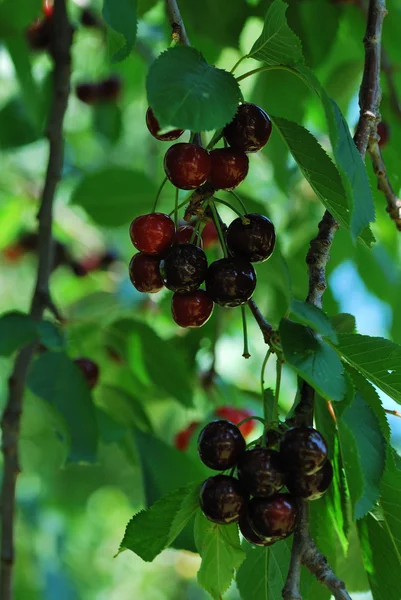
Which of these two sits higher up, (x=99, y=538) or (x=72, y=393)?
(x=72, y=393)

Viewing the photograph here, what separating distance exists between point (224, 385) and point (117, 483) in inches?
30.9

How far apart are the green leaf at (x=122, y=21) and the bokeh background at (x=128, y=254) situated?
373 mm

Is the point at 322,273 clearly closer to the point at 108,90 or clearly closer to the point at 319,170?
the point at 319,170

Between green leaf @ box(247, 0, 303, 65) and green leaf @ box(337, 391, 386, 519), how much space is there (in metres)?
0.48

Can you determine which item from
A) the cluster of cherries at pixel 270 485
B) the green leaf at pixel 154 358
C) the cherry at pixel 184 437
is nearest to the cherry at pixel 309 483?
the cluster of cherries at pixel 270 485

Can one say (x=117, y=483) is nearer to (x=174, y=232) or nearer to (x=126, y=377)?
(x=126, y=377)

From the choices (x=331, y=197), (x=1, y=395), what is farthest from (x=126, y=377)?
(x=1, y=395)

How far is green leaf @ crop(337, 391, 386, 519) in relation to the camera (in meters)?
0.92

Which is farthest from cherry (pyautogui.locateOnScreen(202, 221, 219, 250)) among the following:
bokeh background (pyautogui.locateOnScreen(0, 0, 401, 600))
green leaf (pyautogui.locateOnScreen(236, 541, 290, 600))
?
green leaf (pyautogui.locateOnScreen(236, 541, 290, 600))

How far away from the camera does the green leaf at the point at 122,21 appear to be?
113 cm

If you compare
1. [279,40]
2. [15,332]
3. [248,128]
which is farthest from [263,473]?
[15,332]

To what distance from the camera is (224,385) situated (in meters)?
2.30

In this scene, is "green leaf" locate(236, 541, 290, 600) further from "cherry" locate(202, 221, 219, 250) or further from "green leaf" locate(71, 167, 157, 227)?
"cherry" locate(202, 221, 219, 250)

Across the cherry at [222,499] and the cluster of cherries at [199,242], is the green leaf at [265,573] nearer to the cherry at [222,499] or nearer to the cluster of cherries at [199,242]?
the cherry at [222,499]
